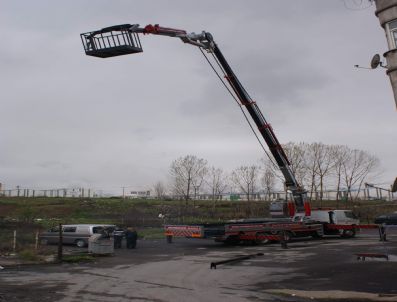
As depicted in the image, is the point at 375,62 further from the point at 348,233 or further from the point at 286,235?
the point at 348,233

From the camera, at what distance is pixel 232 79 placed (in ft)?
82.9

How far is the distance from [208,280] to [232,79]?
13820 millimetres

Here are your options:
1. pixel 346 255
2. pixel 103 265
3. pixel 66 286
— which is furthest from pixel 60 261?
pixel 346 255

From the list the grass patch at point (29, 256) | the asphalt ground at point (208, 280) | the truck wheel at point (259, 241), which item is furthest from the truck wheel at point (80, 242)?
the truck wheel at point (259, 241)

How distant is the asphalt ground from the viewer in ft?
36.5

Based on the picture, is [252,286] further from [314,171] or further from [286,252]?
[314,171]

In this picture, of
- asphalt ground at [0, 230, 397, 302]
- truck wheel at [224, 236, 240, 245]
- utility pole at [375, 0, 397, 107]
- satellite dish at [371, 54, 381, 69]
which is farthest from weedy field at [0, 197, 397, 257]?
utility pole at [375, 0, 397, 107]

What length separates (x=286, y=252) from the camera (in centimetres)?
2244

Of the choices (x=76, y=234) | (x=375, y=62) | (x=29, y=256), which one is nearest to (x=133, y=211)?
(x=76, y=234)

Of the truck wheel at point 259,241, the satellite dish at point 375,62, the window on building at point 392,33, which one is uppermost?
the window on building at point 392,33

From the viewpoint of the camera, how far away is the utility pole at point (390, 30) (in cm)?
1329

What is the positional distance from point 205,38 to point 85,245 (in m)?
14.8

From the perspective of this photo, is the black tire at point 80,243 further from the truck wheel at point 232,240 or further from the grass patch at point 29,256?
the truck wheel at point 232,240

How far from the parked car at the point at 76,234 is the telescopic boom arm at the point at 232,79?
1195 cm
